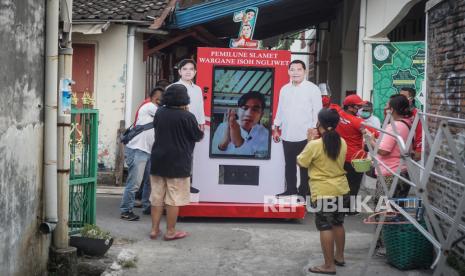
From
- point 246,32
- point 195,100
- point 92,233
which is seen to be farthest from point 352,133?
point 92,233

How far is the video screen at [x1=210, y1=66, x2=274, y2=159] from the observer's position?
8.53 m

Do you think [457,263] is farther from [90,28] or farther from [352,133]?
[90,28]

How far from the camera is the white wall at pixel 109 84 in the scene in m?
11.7

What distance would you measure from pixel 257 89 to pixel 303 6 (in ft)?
18.8

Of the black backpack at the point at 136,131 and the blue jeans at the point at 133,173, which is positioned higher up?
the black backpack at the point at 136,131

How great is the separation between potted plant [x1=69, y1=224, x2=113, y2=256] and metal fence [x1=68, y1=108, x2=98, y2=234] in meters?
0.18

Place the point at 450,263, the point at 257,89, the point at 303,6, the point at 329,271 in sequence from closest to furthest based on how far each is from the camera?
the point at 450,263, the point at 329,271, the point at 257,89, the point at 303,6

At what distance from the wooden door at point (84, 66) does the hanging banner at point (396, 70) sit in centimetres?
511

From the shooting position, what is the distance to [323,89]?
9.78m

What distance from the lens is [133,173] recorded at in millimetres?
8586

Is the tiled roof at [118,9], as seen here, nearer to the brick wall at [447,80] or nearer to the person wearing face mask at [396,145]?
the person wearing face mask at [396,145]

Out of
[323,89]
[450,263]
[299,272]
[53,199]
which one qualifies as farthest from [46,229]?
[323,89]

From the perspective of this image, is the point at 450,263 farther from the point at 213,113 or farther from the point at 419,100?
the point at 419,100

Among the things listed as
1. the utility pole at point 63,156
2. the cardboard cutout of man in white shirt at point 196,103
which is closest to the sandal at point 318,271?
the utility pole at point 63,156
